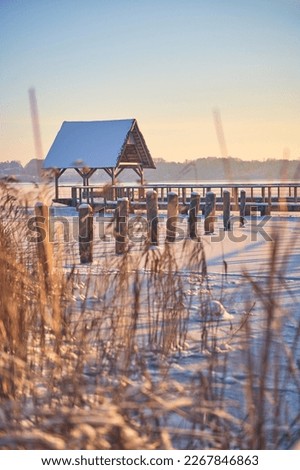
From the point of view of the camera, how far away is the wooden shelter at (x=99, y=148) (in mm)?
22359

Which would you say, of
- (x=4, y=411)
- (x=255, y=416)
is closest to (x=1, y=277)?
(x=4, y=411)

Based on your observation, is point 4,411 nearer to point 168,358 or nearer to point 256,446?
point 256,446

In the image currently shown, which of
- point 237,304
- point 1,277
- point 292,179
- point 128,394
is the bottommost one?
point 237,304

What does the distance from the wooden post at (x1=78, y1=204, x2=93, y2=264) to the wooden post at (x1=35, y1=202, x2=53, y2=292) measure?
1016 mm

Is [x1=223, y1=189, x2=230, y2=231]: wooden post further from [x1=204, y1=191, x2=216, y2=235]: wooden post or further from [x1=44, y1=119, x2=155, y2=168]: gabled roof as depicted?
[x1=44, y1=119, x2=155, y2=168]: gabled roof

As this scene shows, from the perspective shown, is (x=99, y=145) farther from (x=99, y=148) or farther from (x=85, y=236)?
(x=85, y=236)

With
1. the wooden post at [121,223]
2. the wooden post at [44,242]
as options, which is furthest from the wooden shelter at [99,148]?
the wooden post at [44,242]

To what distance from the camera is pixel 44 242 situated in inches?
224

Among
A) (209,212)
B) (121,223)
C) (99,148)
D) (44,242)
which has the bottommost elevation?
(209,212)

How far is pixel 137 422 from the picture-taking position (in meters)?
2.75

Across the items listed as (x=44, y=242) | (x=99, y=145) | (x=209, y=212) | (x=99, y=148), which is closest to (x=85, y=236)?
(x=44, y=242)

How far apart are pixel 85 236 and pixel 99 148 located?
51.5 feet
